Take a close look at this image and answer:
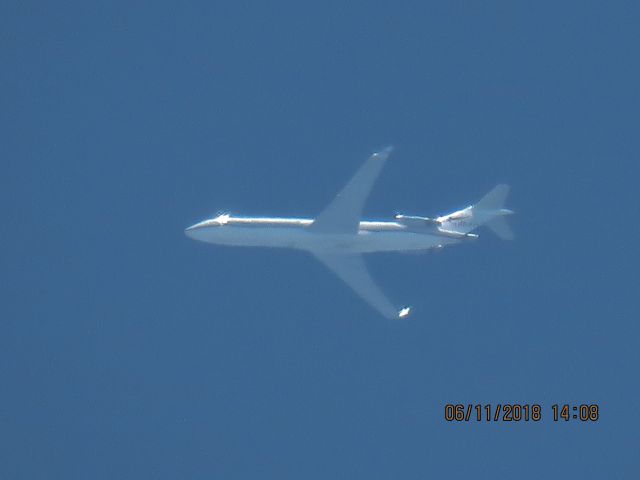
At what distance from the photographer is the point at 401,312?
70438mm

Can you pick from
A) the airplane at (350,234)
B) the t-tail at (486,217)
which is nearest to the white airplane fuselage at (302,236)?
the airplane at (350,234)

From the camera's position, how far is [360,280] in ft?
236

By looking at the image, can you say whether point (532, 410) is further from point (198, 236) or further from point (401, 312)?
point (198, 236)

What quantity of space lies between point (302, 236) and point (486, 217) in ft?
52.6

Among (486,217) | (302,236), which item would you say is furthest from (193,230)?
(486,217)

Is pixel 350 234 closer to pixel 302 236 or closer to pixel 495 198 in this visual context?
pixel 302 236

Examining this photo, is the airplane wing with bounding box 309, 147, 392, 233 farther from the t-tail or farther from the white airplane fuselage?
the t-tail

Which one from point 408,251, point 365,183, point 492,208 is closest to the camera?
point 365,183

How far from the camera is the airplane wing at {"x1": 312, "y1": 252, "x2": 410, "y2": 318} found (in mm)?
71312

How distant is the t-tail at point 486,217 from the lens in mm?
75625

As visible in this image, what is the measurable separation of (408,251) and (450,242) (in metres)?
3.03

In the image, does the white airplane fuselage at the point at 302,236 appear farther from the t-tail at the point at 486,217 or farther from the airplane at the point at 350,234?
the t-tail at the point at 486,217

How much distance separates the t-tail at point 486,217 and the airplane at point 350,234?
244 centimetres

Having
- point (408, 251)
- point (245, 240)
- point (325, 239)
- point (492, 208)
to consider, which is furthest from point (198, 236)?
point (492, 208)
